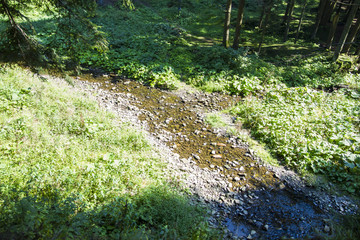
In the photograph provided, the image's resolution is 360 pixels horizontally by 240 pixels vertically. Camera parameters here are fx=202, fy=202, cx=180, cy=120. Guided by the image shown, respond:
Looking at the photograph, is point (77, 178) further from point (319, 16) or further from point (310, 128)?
point (319, 16)

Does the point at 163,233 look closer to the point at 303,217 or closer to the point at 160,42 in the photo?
the point at 303,217

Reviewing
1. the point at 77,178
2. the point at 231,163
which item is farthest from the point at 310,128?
the point at 77,178

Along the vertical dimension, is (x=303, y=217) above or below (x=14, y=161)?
below

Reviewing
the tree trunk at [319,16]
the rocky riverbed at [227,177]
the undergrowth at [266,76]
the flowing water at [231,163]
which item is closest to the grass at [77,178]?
the rocky riverbed at [227,177]

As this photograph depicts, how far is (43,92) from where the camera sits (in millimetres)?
8312

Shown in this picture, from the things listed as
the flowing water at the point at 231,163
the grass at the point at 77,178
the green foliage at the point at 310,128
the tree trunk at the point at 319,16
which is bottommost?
the flowing water at the point at 231,163

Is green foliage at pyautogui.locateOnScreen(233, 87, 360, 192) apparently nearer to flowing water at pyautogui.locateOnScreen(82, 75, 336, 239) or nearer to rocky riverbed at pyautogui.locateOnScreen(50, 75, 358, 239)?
rocky riverbed at pyautogui.locateOnScreen(50, 75, 358, 239)

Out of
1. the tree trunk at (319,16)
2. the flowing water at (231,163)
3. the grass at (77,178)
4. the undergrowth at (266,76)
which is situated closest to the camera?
the grass at (77,178)

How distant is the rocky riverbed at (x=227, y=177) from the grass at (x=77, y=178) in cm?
78

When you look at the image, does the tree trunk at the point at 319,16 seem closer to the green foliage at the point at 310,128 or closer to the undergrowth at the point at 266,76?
the undergrowth at the point at 266,76

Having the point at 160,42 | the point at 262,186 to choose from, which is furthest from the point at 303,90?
the point at 160,42

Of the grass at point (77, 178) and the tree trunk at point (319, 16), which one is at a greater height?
the tree trunk at point (319, 16)

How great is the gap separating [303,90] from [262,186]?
7.35 m

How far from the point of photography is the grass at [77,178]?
3504 mm
